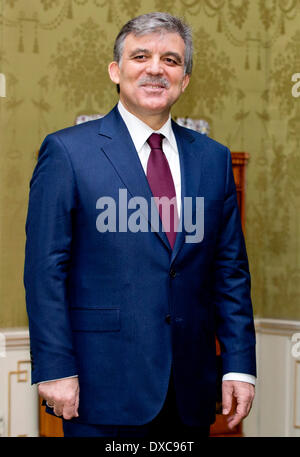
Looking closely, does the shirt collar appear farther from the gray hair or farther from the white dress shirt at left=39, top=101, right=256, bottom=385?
the gray hair

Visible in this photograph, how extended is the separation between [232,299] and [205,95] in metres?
2.60

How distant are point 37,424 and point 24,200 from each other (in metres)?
1.28

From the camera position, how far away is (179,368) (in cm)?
190

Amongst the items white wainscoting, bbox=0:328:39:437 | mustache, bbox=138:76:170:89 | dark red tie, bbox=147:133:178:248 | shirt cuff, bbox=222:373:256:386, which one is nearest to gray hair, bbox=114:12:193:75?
mustache, bbox=138:76:170:89

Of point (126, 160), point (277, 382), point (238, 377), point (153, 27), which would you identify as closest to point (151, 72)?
point (153, 27)

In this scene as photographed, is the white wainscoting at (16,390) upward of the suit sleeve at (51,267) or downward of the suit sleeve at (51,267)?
downward

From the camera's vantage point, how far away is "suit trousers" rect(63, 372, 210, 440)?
1866 millimetres

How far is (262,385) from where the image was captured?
4.43 metres

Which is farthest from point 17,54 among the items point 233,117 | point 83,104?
point 233,117

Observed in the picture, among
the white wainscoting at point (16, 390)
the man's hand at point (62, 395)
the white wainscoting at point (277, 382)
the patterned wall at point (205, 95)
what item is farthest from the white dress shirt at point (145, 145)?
the white wainscoting at point (277, 382)

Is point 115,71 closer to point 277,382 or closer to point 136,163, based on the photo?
point 136,163

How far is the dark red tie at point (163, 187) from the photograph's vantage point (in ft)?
6.32

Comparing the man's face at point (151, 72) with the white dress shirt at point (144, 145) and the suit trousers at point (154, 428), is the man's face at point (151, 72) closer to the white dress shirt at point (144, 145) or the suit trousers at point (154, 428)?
the white dress shirt at point (144, 145)

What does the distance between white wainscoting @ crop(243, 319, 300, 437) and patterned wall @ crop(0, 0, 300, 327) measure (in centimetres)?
11
